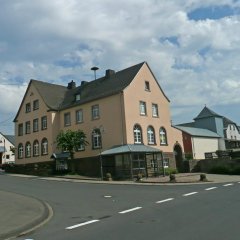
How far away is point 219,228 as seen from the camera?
393 inches

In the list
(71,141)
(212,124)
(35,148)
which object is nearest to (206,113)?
(212,124)

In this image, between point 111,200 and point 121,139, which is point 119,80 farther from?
point 111,200

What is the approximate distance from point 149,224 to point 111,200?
7.92 m

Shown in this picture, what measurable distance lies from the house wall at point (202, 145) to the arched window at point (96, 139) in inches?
809

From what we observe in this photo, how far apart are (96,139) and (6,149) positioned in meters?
47.8

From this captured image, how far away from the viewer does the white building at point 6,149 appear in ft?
279

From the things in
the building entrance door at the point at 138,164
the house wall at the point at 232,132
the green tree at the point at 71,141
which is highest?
the house wall at the point at 232,132

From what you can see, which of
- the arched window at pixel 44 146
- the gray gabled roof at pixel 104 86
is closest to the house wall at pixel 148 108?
the gray gabled roof at pixel 104 86

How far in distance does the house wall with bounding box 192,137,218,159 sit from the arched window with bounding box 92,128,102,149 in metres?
20.5

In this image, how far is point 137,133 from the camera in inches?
1724

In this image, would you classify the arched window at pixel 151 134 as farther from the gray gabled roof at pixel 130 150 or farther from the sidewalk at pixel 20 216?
the sidewalk at pixel 20 216

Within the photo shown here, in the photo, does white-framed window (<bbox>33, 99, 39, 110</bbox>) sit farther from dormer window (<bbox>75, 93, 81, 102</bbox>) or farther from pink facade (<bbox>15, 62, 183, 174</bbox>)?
dormer window (<bbox>75, 93, 81, 102</bbox>)

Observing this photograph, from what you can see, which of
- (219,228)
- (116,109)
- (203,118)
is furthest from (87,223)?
(203,118)

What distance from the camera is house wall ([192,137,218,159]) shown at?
62188 mm
